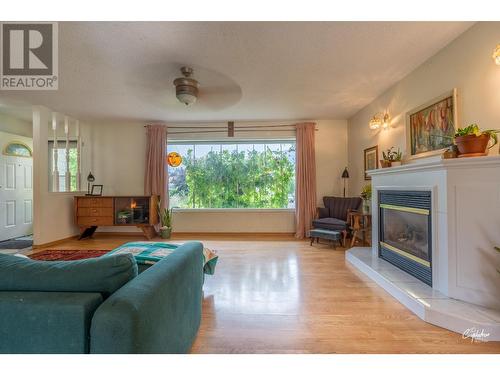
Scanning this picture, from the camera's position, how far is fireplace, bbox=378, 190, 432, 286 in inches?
85.5

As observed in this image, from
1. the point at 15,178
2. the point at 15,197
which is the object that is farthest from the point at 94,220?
the point at 15,178

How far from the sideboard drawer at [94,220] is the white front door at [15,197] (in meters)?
1.36

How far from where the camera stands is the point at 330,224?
396 cm

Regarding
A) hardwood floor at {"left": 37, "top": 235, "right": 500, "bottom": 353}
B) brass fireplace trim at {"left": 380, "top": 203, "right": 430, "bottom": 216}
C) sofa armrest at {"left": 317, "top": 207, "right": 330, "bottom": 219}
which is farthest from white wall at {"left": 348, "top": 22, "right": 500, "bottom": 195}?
hardwood floor at {"left": 37, "top": 235, "right": 500, "bottom": 353}

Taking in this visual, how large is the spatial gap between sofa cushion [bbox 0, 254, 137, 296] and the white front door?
4976 millimetres

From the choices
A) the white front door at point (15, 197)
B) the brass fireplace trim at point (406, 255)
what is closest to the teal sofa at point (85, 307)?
the brass fireplace trim at point (406, 255)

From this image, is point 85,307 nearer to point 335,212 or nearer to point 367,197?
point 367,197

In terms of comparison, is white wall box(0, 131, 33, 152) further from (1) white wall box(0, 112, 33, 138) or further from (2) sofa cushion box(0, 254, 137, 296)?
(2) sofa cushion box(0, 254, 137, 296)

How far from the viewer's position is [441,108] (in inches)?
96.6

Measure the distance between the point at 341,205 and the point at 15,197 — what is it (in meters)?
6.40

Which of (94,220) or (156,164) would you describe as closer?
(94,220)
